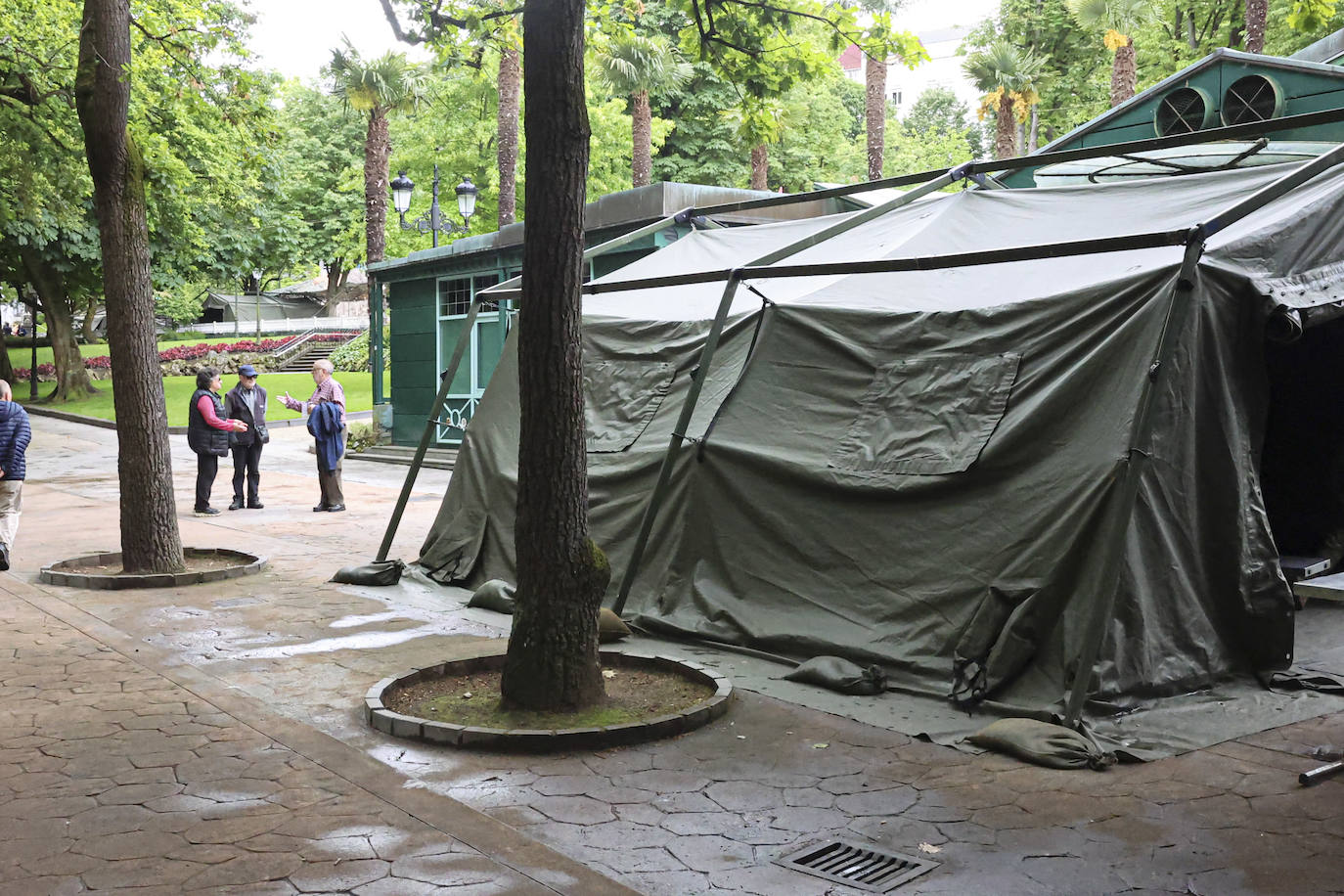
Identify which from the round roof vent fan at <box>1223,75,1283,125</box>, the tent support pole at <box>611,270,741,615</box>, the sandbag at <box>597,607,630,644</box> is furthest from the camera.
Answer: the round roof vent fan at <box>1223,75,1283,125</box>

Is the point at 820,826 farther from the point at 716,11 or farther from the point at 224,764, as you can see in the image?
the point at 716,11

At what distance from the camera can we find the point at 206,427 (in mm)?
14500

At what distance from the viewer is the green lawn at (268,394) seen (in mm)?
33938

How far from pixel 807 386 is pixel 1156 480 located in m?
2.43

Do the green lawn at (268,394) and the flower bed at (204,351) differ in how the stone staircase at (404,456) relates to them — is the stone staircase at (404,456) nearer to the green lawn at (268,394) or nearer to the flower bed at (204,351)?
the green lawn at (268,394)

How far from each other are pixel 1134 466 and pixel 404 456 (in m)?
18.9

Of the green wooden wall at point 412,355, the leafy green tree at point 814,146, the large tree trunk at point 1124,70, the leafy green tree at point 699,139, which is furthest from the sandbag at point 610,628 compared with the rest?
the leafy green tree at point 814,146

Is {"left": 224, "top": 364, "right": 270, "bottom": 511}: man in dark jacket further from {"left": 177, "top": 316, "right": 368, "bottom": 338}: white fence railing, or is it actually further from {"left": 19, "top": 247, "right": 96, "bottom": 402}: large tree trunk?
{"left": 177, "top": 316, "right": 368, "bottom": 338}: white fence railing

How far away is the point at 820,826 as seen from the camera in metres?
4.50

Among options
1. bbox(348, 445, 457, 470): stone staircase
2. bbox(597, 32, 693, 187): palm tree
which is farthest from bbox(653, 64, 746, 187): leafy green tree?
bbox(348, 445, 457, 470): stone staircase

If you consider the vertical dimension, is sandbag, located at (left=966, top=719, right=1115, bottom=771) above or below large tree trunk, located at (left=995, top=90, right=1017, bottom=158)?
below

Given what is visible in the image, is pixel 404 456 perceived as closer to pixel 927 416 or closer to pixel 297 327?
pixel 927 416

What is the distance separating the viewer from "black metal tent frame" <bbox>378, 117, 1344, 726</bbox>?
565cm

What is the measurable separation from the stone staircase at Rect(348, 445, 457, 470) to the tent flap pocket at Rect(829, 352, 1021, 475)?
45.8ft
